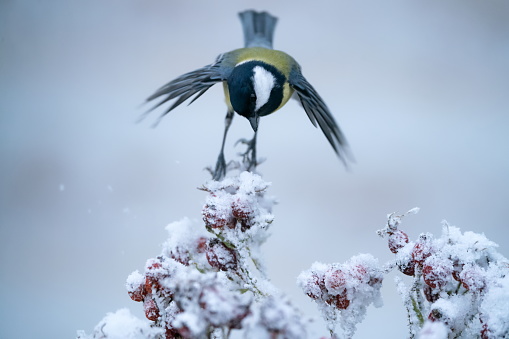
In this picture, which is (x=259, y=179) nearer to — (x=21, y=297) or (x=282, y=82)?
(x=282, y=82)

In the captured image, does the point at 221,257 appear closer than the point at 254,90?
Yes

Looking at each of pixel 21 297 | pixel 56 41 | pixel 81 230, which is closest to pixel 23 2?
pixel 56 41

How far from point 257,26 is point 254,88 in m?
0.52

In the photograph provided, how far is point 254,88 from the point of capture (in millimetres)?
750

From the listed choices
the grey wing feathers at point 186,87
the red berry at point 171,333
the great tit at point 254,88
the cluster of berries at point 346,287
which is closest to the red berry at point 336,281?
the cluster of berries at point 346,287

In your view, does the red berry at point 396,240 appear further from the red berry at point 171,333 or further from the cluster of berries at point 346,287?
the red berry at point 171,333

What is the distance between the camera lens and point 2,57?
1.13m

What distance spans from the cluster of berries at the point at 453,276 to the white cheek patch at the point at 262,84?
1.47ft

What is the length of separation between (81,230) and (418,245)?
2.91ft

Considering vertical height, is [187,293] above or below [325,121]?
below

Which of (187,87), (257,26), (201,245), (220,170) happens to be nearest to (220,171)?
(220,170)

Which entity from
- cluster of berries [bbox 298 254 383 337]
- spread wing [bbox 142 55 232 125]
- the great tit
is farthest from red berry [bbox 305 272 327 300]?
spread wing [bbox 142 55 232 125]

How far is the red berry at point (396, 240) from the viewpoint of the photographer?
1.17 ft

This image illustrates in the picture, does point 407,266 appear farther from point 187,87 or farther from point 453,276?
point 187,87
